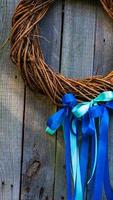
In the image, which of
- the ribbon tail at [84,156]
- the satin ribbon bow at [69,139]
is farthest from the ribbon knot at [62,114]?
the ribbon tail at [84,156]

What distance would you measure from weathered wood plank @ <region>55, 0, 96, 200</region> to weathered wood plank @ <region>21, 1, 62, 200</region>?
0.03 m

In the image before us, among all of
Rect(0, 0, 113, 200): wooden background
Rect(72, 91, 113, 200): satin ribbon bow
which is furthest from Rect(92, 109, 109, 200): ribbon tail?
Rect(0, 0, 113, 200): wooden background

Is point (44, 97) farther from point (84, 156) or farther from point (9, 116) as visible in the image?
point (84, 156)

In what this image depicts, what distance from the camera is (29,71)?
1.48 metres

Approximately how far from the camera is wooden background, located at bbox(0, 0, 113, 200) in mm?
1558

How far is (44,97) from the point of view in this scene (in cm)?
158

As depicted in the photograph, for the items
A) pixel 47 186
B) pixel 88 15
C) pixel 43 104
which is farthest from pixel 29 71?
pixel 47 186

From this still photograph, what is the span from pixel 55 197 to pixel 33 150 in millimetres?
189

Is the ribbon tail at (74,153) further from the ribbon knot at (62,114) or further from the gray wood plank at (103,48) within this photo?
the gray wood plank at (103,48)

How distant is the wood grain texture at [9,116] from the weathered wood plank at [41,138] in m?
0.03

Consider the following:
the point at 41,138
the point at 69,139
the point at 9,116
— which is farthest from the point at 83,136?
the point at 9,116

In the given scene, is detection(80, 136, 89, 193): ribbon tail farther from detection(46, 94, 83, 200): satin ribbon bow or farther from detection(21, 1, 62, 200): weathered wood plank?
detection(21, 1, 62, 200): weathered wood plank

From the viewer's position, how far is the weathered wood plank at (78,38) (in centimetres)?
156

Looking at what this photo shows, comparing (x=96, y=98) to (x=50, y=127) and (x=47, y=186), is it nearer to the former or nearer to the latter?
(x=50, y=127)
